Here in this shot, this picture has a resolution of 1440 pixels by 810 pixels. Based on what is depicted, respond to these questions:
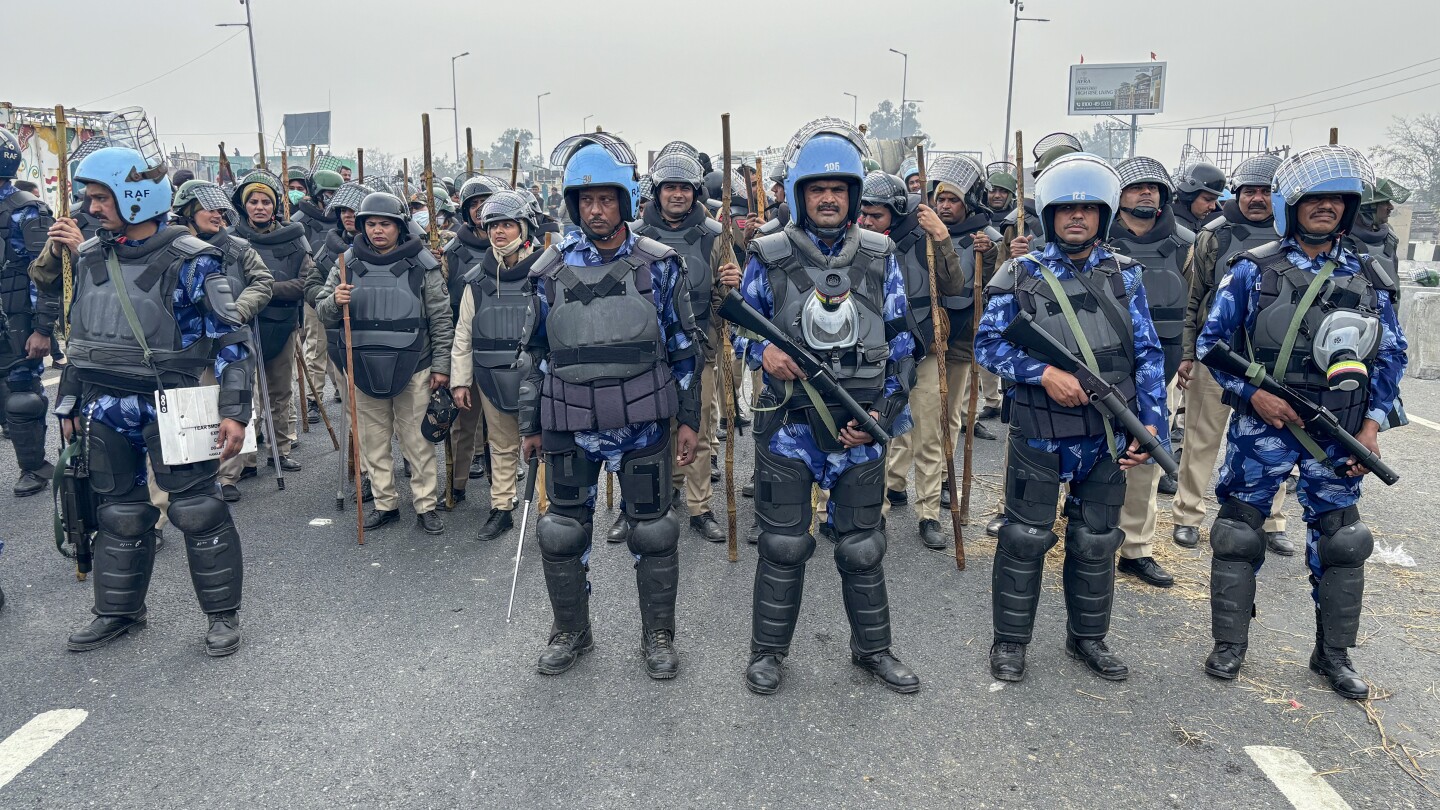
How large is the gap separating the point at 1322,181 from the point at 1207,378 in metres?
2.10

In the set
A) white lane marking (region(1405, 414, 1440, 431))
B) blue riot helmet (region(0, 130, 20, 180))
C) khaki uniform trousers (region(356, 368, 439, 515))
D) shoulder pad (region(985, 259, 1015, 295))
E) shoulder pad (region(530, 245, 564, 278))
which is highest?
blue riot helmet (region(0, 130, 20, 180))

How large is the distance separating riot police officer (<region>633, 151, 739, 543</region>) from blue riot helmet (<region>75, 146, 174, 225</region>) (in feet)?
8.75

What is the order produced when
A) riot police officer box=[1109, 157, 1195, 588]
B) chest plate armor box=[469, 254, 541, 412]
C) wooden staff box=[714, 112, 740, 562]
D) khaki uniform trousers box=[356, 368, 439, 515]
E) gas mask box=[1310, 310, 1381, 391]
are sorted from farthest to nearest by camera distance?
khaki uniform trousers box=[356, 368, 439, 515] → chest plate armor box=[469, 254, 541, 412] → riot police officer box=[1109, 157, 1195, 588] → wooden staff box=[714, 112, 740, 562] → gas mask box=[1310, 310, 1381, 391]

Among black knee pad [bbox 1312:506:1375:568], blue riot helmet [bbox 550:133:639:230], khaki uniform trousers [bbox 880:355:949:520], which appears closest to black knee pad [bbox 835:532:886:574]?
blue riot helmet [bbox 550:133:639:230]

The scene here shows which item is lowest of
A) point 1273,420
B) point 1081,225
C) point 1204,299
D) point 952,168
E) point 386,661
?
point 386,661

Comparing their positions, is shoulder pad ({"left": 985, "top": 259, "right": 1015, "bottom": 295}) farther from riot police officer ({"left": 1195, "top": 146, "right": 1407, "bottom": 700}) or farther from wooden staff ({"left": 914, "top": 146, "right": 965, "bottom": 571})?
wooden staff ({"left": 914, "top": 146, "right": 965, "bottom": 571})

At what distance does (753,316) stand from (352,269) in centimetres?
328

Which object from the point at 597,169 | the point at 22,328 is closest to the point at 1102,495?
the point at 597,169

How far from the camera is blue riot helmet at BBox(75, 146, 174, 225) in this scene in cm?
409

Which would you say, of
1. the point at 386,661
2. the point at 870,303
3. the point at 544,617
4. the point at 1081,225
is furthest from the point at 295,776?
the point at 1081,225

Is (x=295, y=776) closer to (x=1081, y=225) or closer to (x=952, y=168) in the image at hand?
(x=1081, y=225)

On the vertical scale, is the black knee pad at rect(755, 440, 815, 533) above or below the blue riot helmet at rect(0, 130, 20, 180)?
below

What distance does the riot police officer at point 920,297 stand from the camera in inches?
211

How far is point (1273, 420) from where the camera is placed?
3.86m
